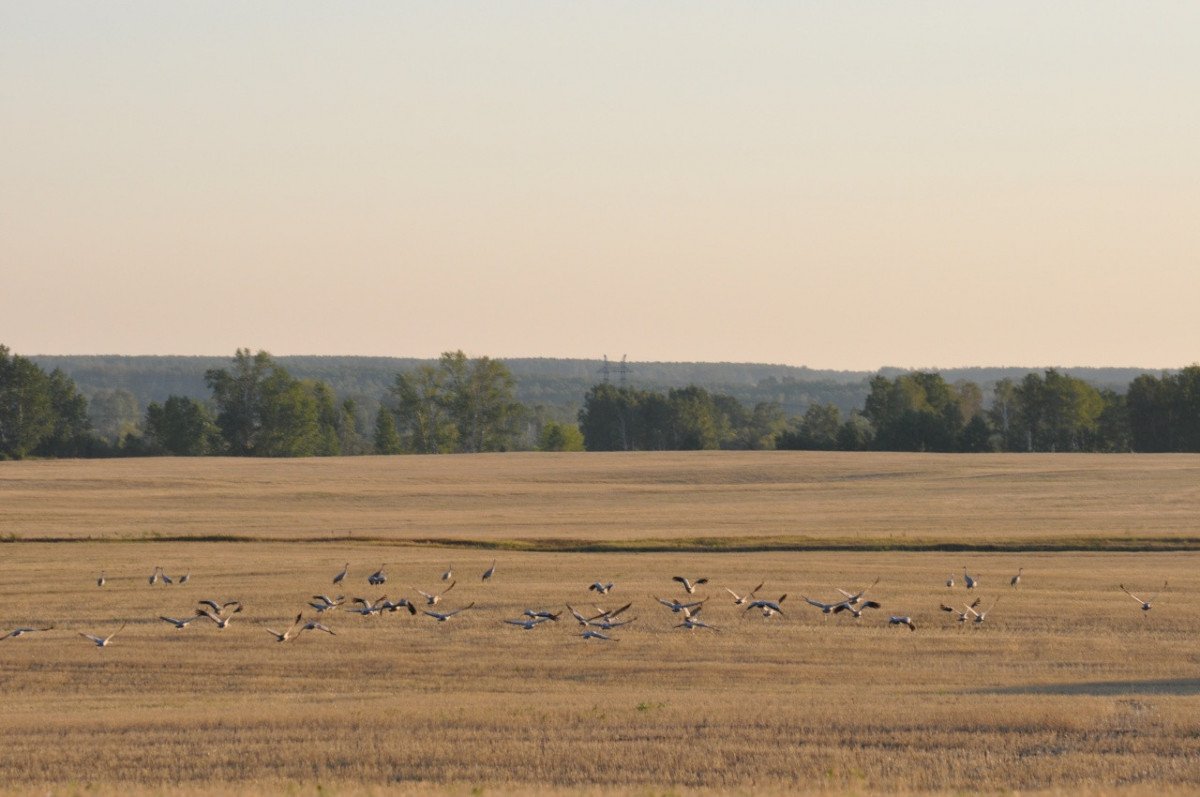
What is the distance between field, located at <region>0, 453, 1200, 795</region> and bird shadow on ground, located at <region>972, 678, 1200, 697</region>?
114 mm

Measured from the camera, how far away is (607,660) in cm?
2661

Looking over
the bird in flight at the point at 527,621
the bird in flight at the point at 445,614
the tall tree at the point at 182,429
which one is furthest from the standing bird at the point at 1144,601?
the tall tree at the point at 182,429

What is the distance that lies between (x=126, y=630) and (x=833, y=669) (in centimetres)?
1574

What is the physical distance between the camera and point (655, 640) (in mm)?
28766

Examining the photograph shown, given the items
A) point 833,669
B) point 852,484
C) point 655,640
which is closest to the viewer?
point 833,669

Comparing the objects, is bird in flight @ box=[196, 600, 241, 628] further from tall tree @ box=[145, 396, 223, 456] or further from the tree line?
tall tree @ box=[145, 396, 223, 456]

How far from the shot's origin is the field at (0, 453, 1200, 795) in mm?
17891

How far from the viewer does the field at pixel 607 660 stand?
58.7 feet

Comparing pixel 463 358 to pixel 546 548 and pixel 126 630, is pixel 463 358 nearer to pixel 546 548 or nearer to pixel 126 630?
pixel 546 548

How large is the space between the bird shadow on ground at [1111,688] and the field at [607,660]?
114 mm

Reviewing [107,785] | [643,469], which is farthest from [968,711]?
[643,469]

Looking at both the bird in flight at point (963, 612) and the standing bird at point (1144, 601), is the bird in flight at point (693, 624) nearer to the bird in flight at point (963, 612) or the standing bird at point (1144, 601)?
the bird in flight at point (963, 612)

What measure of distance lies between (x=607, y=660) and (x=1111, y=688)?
9364mm

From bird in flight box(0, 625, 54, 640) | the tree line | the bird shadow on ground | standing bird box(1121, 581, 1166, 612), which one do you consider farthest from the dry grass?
the bird shadow on ground
